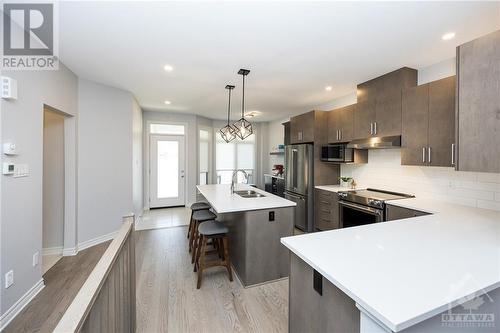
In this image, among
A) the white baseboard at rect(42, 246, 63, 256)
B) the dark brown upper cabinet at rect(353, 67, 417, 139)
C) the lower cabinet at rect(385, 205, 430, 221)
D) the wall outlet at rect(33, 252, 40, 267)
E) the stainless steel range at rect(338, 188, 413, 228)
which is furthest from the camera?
the white baseboard at rect(42, 246, 63, 256)

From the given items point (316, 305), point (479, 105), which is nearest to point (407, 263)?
point (316, 305)

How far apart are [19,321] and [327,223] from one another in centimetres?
384

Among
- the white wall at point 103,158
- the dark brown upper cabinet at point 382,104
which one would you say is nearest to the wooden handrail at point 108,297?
the white wall at point 103,158

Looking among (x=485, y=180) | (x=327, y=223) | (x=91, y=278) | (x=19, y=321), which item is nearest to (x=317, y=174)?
(x=327, y=223)

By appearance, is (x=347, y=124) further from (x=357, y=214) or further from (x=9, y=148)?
(x=9, y=148)

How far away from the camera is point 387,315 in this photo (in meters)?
0.73

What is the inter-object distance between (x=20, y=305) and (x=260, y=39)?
11.4ft

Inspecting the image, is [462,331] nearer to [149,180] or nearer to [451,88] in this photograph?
[451,88]

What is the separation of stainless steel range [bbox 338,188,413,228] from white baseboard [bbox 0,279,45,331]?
3.87 meters

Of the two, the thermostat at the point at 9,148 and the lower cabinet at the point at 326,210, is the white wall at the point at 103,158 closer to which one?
the thermostat at the point at 9,148

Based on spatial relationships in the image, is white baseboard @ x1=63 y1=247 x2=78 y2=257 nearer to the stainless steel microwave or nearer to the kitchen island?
the kitchen island

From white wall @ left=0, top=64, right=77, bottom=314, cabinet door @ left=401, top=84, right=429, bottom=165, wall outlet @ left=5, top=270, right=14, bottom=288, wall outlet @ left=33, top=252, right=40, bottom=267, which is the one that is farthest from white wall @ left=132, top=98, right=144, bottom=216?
cabinet door @ left=401, top=84, right=429, bottom=165

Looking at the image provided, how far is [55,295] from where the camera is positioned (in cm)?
232

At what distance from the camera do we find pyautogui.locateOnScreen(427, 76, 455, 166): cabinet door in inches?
93.0
